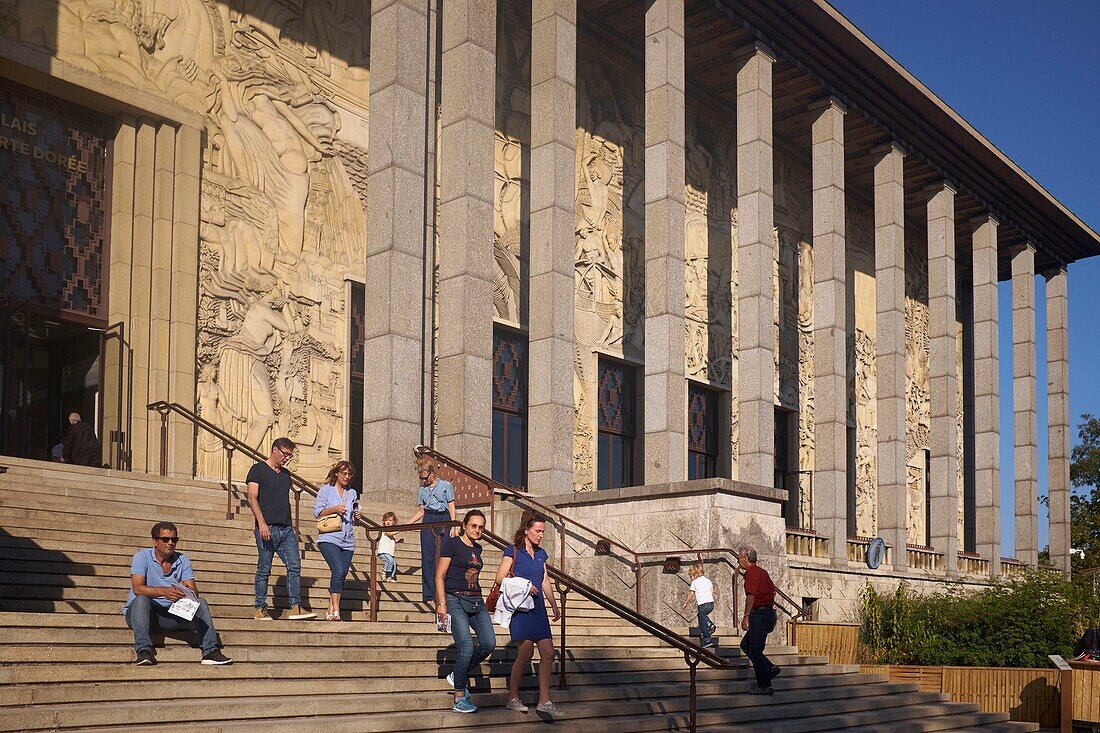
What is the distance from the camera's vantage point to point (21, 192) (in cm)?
1898

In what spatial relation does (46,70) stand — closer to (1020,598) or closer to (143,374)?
(143,374)

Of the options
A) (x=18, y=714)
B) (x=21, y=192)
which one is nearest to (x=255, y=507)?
(x=18, y=714)

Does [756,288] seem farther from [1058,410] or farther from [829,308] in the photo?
[1058,410]

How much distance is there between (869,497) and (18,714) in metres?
32.4

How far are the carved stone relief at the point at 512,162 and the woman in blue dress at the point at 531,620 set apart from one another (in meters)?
15.1

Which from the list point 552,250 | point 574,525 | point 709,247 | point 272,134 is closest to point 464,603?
point 574,525

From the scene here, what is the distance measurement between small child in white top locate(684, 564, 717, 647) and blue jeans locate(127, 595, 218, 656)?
682 centimetres

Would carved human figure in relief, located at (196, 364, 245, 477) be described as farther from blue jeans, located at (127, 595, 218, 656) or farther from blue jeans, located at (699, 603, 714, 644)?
blue jeans, located at (127, 595, 218, 656)

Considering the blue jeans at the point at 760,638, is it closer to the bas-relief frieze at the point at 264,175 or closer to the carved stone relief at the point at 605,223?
the bas-relief frieze at the point at 264,175

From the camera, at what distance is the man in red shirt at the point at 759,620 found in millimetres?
13375

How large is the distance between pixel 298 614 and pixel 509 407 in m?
14.6

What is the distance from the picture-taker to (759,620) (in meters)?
13.4

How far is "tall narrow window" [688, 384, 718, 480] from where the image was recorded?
102 feet

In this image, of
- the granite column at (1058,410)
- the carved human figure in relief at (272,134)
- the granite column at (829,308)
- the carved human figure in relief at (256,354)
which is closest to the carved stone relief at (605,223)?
the granite column at (829,308)
